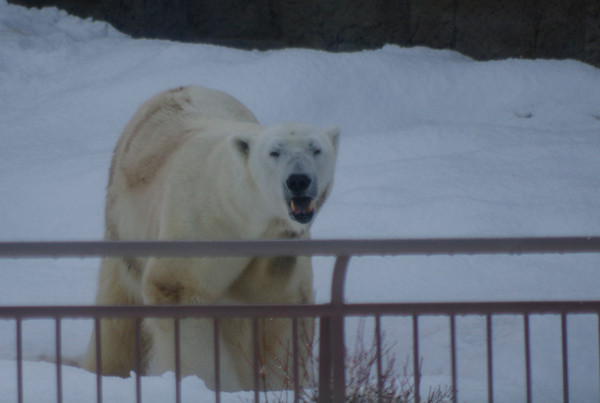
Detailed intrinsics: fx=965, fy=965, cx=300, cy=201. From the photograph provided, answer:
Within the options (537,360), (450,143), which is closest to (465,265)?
(537,360)

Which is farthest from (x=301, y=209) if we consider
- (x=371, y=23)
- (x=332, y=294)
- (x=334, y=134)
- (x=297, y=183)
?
(x=371, y=23)

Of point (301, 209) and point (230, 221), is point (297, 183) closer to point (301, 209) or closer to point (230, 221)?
point (301, 209)

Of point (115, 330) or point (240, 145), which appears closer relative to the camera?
point (240, 145)

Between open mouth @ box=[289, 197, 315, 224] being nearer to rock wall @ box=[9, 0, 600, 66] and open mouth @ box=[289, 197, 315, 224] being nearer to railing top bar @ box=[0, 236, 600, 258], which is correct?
railing top bar @ box=[0, 236, 600, 258]

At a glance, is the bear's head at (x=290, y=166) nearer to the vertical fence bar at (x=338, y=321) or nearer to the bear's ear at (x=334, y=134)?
the bear's ear at (x=334, y=134)

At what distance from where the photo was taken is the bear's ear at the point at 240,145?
356 centimetres

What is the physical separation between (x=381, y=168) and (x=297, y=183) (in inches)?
142

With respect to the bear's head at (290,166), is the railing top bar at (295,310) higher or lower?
lower

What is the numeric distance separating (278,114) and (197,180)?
423 cm

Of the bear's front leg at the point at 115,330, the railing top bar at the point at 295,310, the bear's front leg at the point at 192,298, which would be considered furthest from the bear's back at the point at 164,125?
the railing top bar at the point at 295,310

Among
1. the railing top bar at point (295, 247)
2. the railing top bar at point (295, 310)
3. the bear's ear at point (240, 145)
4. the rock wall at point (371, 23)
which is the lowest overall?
the railing top bar at point (295, 310)

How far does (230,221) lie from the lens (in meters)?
3.65

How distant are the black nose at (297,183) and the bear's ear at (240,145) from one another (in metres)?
0.34

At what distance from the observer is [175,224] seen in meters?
3.65
